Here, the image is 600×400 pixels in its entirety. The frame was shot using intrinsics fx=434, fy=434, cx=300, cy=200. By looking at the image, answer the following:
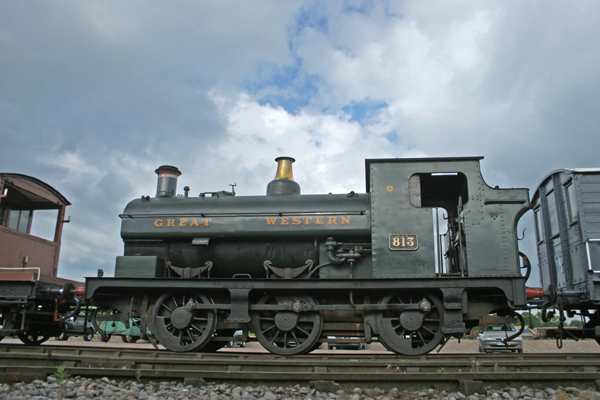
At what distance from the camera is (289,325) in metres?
7.62

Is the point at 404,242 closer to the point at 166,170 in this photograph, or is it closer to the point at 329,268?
the point at 329,268

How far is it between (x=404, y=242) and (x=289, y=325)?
2478 mm

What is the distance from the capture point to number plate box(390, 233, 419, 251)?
7508 mm

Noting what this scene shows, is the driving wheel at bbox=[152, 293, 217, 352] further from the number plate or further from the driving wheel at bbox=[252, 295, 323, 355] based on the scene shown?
the number plate

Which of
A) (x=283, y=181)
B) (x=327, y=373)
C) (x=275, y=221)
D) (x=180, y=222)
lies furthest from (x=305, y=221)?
(x=327, y=373)

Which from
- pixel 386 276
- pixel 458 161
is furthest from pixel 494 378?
pixel 458 161

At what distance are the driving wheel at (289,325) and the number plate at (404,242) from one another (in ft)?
5.72

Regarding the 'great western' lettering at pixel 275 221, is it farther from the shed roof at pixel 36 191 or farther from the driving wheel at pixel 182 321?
the shed roof at pixel 36 191

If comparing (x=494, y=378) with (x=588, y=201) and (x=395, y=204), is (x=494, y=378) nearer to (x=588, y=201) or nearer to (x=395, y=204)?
(x=395, y=204)

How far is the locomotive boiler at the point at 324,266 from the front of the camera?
738 cm

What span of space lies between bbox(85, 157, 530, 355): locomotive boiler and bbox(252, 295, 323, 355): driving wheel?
0.06 ft

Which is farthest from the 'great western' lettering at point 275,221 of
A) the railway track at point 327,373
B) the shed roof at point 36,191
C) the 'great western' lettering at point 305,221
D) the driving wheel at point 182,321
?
the shed roof at point 36,191

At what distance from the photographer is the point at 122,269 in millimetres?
8195

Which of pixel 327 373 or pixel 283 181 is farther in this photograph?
pixel 283 181
